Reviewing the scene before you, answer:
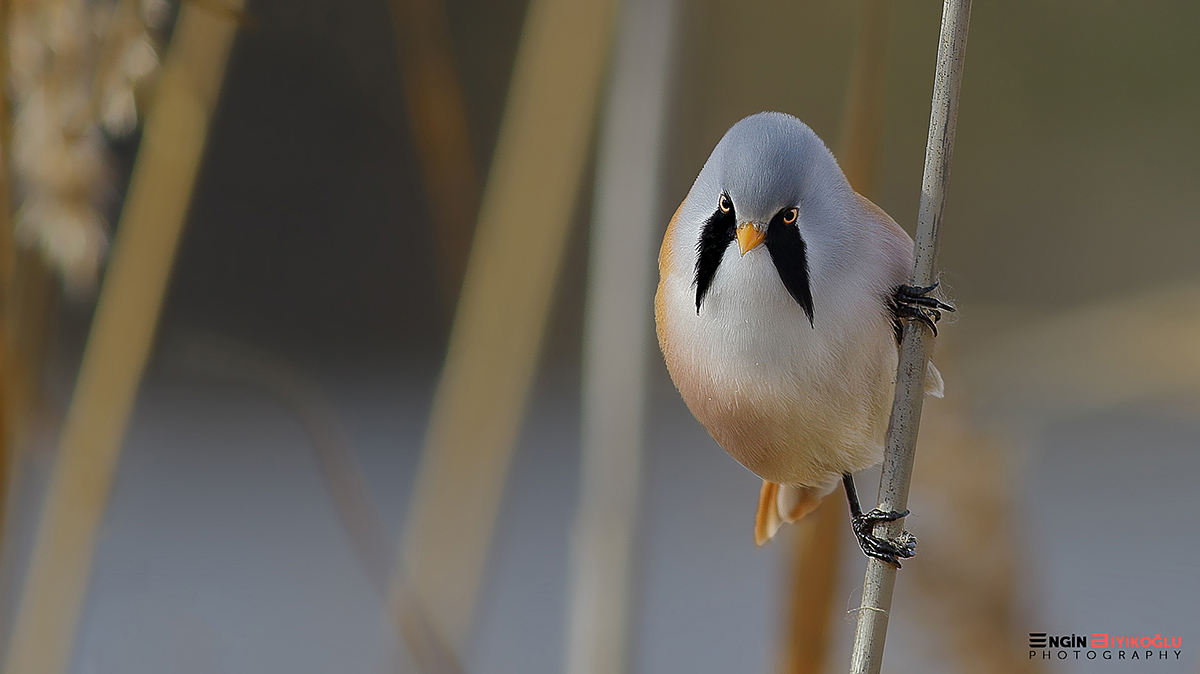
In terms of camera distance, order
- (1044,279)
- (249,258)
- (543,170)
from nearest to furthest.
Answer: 1. (543,170)
2. (249,258)
3. (1044,279)

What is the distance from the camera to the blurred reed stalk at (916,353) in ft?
1.27

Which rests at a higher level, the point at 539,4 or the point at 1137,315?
the point at 539,4

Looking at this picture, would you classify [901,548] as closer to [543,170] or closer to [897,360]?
[897,360]

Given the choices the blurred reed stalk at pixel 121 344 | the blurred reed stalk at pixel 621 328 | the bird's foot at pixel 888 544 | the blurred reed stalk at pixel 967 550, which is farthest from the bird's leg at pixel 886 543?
the blurred reed stalk at pixel 121 344

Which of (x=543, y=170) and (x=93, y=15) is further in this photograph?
(x=543, y=170)

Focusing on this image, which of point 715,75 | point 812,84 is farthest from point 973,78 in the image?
point 715,75

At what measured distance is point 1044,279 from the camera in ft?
13.9

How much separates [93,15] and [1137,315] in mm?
884

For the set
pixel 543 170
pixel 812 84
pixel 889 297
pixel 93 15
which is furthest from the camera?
pixel 812 84

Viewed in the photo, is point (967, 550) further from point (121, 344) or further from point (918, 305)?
point (121, 344)

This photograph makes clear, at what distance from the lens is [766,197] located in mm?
344

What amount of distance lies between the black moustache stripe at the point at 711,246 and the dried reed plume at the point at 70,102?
18.3 inches

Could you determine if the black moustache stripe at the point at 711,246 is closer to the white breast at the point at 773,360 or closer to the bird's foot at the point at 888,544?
the white breast at the point at 773,360

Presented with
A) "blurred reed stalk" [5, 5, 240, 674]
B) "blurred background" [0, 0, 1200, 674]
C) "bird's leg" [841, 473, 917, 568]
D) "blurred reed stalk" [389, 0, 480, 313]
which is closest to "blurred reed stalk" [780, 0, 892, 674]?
"blurred background" [0, 0, 1200, 674]
